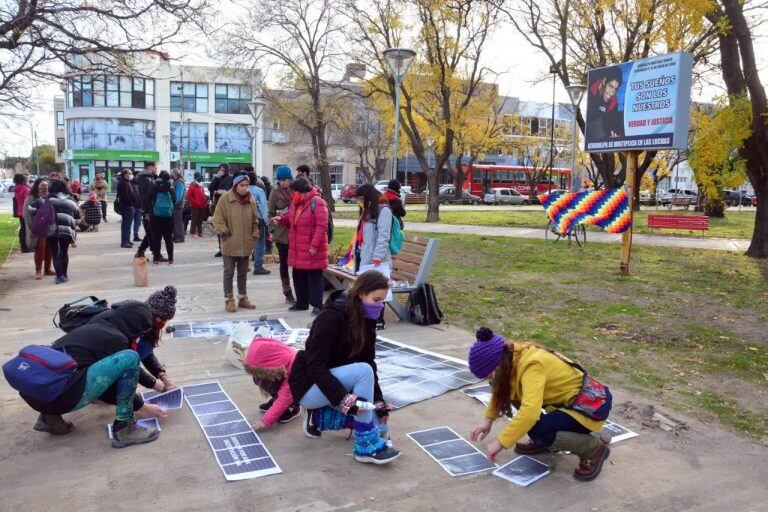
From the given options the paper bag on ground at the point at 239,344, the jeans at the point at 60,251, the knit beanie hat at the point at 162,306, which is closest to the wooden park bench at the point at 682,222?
the jeans at the point at 60,251

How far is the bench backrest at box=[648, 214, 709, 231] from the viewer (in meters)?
19.0

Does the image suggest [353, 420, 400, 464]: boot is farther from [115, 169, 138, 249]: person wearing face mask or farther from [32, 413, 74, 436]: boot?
[115, 169, 138, 249]: person wearing face mask

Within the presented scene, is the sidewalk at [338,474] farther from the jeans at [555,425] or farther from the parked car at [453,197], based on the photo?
the parked car at [453,197]

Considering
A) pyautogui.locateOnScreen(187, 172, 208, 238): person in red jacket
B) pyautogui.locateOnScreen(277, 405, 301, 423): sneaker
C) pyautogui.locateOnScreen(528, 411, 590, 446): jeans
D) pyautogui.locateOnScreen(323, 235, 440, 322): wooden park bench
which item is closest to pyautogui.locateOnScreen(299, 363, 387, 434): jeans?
pyautogui.locateOnScreen(277, 405, 301, 423): sneaker

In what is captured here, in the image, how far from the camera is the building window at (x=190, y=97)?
188ft

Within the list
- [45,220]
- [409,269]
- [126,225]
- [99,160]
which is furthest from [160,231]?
[99,160]

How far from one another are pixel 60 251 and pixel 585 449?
8.53m

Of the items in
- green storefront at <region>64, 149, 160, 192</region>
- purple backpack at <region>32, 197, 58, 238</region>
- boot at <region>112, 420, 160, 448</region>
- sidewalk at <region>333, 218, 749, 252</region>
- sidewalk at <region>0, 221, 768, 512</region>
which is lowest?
sidewalk at <region>0, 221, 768, 512</region>

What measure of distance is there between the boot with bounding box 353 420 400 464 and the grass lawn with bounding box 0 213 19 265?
35.7 ft

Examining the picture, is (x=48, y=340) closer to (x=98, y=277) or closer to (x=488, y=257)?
(x=98, y=277)

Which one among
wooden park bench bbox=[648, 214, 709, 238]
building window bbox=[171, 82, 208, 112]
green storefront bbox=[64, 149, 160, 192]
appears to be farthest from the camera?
building window bbox=[171, 82, 208, 112]

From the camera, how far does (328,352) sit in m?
3.57

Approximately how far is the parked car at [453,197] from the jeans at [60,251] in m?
39.7

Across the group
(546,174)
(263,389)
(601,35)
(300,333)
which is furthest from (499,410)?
(546,174)
